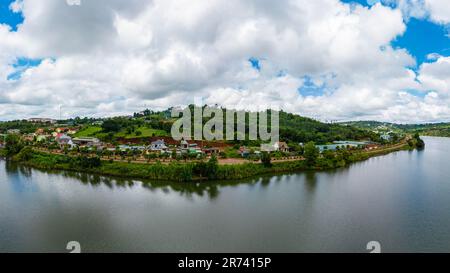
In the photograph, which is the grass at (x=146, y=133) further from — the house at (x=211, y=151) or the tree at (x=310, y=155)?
the tree at (x=310, y=155)

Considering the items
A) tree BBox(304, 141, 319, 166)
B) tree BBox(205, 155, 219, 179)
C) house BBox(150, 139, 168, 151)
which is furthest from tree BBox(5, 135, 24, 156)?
tree BBox(304, 141, 319, 166)

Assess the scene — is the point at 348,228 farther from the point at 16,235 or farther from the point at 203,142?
the point at 203,142

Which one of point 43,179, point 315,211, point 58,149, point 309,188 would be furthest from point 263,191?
point 58,149

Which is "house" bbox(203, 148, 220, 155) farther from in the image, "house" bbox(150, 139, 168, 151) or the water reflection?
the water reflection

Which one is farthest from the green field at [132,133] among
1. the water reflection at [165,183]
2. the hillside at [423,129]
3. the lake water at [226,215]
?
the hillside at [423,129]

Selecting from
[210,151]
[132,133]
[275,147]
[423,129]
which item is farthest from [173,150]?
[423,129]

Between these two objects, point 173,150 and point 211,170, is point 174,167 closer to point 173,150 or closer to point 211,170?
point 211,170
